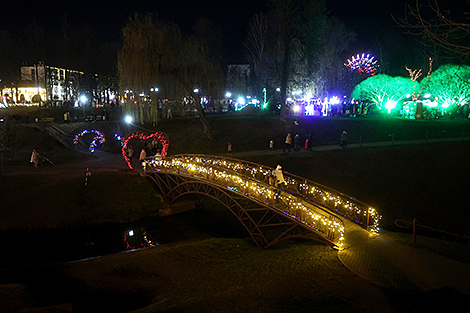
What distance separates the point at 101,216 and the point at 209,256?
951 cm

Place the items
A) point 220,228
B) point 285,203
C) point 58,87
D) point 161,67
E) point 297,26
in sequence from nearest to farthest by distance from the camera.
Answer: point 285,203, point 220,228, point 161,67, point 297,26, point 58,87

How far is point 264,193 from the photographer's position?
52.1ft

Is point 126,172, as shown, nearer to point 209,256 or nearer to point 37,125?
point 209,256

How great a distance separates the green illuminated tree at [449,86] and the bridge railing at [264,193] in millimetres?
28542

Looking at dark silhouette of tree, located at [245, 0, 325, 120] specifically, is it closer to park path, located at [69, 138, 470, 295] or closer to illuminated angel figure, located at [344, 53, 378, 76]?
illuminated angel figure, located at [344, 53, 378, 76]

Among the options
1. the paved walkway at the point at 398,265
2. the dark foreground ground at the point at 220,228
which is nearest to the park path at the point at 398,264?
the paved walkway at the point at 398,265

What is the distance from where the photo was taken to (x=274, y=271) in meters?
12.4

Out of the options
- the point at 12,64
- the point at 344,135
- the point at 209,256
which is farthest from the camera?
the point at 12,64

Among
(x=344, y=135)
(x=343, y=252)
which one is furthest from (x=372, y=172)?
(x=343, y=252)

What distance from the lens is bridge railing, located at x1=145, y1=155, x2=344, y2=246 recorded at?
43.5 ft

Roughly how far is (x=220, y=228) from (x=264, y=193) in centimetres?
571

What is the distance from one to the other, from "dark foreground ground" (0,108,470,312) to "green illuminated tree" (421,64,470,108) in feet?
20.3

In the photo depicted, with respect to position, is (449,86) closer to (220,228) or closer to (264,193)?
(220,228)

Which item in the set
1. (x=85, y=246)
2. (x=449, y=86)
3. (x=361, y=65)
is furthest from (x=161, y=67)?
(x=361, y=65)
